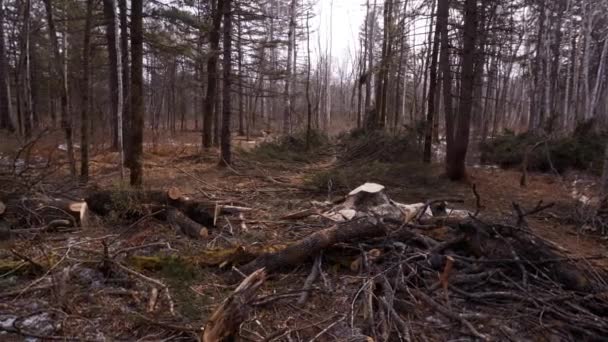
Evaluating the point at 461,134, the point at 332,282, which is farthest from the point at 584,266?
the point at 461,134

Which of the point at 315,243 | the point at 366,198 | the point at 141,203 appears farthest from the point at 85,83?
the point at 315,243

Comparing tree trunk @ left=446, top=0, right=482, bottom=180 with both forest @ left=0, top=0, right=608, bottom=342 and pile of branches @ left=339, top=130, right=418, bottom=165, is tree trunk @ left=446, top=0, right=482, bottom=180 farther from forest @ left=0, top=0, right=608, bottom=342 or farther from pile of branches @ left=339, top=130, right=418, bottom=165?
pile of branches @ left=339, top=130, right=418, bottom=165

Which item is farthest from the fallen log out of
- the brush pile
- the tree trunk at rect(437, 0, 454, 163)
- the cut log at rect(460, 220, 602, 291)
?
the tree trunk at rect(437, 0, 454, 163)

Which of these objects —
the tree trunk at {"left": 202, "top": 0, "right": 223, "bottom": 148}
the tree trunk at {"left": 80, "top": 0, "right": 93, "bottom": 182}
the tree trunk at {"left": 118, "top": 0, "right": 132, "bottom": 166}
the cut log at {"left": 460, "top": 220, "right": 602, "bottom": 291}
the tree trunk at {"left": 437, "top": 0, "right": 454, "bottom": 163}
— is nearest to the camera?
the cut log at {"left": 460, "top": 220, "right": 602, "bottom": 291}

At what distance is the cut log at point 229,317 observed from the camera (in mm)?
2766

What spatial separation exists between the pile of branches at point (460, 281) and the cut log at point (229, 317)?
3.36 feet

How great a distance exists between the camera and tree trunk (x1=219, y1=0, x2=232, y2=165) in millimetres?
11336

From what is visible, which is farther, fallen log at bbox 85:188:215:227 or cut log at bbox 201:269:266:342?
fallen log at bbox 85:188:215:227

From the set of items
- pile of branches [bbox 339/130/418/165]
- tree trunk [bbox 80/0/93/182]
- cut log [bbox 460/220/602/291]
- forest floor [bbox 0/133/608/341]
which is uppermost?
tree trunk [bbox 80/0/93/182]

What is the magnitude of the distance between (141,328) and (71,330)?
584 millimetres

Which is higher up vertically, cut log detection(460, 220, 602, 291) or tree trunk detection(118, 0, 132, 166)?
tree trunk detection(118, 0, 132, 166)

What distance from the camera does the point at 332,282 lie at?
168 inches

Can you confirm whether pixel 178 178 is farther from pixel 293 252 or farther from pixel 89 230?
pixel 293 252

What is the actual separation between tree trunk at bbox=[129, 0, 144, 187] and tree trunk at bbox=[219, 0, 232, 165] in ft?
9.78
